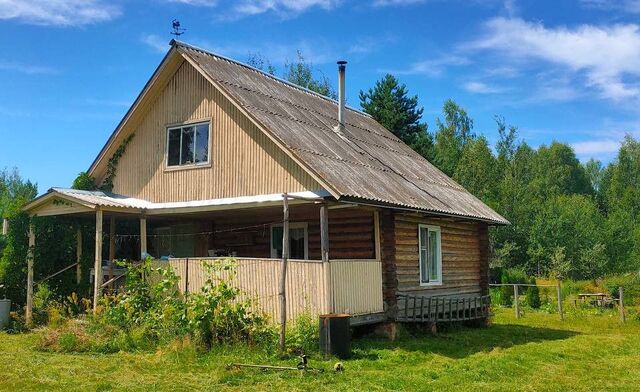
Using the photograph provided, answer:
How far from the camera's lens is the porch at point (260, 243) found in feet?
45.0

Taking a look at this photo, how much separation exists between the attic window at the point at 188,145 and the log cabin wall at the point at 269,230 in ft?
5.81

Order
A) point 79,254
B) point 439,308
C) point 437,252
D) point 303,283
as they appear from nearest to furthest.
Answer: point 303,283 < point 439,308 < point 79,254 < point 437,252

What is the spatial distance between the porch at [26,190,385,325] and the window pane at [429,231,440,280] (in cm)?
314

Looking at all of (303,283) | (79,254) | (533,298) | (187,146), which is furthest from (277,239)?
(533,298)

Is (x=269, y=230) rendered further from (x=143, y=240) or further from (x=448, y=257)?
(x=448, y=257)

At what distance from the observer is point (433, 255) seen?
63.1 feet

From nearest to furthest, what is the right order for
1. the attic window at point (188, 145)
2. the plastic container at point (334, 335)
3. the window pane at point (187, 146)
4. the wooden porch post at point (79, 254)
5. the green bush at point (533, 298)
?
the plastic container at point (334, 335), the attic window at point (188, 145), the window pane at point (187, 146), the wooden porch post at point (79, 254), the green bush at point (533, 298)

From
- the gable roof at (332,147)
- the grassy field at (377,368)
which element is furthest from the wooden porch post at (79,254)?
the grassy field at (377,368)

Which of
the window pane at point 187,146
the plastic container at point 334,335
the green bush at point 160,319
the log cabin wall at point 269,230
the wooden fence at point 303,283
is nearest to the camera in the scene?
the plastic container at point 334,335

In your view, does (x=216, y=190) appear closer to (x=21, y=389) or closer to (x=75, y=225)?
(x=75, y=225)

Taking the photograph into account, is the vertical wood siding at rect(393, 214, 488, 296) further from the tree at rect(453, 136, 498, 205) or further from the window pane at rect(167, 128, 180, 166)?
the tree at rect(453, 136, 498, 205)

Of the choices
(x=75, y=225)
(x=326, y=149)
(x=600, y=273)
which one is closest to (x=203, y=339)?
(x=326, y=149)

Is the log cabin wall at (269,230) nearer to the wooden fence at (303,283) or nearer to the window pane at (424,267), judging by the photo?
the wooden fence at (303,283)

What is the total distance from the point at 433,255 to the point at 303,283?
665cm
